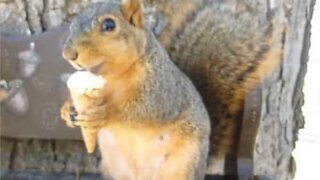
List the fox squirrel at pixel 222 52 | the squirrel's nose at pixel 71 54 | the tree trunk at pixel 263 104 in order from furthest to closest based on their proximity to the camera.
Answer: the tree trunk at pixel 263 104, the fox squirrel at pixel 222 52, the squirrel's nose at pixel 71 54

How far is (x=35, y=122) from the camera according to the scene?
4.44ft

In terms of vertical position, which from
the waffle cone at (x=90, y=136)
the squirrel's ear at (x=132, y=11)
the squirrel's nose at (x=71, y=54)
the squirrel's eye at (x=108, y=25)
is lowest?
the waffle cone at (x=90, y=136)

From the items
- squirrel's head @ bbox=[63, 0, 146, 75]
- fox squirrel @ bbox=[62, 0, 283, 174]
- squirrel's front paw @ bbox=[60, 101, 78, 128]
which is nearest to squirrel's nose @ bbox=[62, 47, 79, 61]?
squirrel's head @ bbox=[63, 0, 146, 75]

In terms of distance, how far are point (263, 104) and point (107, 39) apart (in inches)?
18.7

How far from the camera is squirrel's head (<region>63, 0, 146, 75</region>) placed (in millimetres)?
991

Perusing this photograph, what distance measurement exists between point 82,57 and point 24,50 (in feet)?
1.19

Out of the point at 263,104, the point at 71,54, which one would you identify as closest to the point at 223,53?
the point at 263,104

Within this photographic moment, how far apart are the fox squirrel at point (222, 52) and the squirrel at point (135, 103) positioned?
0.07 meters

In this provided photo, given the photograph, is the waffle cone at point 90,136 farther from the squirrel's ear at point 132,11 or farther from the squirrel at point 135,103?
the squirrel's ear at point 132,11

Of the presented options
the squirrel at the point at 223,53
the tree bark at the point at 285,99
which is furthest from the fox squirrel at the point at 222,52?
the tree bark at the point at 285,99

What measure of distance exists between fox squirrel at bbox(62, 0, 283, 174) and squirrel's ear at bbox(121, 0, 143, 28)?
21 centimetres

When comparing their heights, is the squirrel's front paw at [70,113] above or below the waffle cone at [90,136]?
above

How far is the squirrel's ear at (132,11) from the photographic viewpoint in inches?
40.9

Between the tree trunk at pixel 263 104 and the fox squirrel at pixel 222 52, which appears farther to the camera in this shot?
the tree trunk at pixel 263 104
